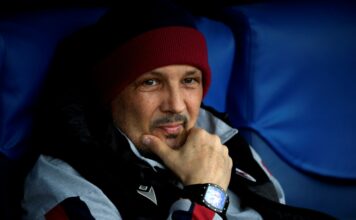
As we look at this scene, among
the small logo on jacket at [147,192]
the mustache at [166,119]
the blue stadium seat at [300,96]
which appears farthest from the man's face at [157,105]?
the blue stadium seat at [300,96]

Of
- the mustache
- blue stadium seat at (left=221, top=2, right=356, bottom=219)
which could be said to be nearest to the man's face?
the mustache

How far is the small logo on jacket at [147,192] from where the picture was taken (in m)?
1.53

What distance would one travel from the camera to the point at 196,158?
1605 mm

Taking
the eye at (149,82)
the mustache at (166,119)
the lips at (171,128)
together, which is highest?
the eye at (149,82)

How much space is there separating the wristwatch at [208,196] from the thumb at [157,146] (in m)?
0.12

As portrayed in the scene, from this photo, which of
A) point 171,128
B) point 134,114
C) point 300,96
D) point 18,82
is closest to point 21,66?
point 18,82

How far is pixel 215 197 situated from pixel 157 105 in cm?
29

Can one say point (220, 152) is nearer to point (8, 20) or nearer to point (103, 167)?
point (103, 167)

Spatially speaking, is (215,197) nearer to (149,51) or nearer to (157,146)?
(157,146)

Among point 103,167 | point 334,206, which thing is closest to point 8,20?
point 103,167

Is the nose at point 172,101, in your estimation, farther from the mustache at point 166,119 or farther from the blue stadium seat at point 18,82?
the blue stadium seat at point 18,82

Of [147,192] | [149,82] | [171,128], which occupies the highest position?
[149,82]

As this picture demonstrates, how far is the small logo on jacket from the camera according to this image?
60.1 inches

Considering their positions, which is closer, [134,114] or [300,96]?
[134,114]
